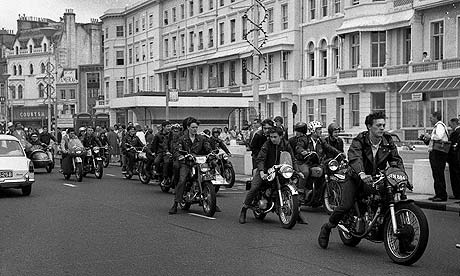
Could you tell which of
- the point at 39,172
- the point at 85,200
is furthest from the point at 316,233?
the point at 39,172

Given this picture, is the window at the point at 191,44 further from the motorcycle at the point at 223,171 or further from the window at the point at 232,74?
the motorcycle at the point at 223,171

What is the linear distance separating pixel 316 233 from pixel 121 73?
7419 cm

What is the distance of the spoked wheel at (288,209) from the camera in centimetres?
1163

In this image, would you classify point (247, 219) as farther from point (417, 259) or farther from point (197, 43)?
point (197, 43)

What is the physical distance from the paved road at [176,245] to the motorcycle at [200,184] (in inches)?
13.0

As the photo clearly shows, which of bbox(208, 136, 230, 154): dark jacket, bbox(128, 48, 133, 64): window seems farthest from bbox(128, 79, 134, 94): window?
bbox(208, 136, 230, 154): dark jacket

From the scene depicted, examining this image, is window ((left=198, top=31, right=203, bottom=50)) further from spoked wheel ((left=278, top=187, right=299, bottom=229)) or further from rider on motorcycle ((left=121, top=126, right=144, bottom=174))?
spoked wheel ((left=278, top=187, right=299, bottom=229))

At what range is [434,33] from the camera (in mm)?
39750

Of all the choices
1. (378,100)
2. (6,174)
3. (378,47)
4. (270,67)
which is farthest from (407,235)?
(270,67)

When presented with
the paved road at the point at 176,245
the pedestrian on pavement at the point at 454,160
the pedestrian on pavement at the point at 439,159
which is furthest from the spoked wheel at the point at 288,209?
the pedestrian on pavement at the point at 454,160

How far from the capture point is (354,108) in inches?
1769

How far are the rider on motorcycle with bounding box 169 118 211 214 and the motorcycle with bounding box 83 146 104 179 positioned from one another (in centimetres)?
1092

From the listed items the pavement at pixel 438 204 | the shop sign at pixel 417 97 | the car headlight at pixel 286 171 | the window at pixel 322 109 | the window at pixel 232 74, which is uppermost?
the window at pixel 232 74

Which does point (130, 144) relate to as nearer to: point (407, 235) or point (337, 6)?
point (407, 235)
